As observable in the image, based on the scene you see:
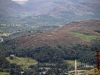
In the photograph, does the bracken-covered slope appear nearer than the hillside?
No

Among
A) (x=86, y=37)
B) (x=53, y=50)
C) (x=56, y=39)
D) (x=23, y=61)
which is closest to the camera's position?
(x=23, y=61)

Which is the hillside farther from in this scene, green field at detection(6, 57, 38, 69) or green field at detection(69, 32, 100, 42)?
green field at detection(6, 57, 38, 69)

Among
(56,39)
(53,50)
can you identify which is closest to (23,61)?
(53,50)

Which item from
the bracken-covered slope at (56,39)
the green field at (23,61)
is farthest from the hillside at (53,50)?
the green field at (23,61)

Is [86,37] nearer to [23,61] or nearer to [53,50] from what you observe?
[53,50]

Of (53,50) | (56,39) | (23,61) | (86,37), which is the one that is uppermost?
(86,37)

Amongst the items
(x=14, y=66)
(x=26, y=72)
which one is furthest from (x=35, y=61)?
(x=26, y=72)

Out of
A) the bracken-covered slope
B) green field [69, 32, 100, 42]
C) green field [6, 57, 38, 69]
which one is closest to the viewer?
green field [6, 57, 38, 69]

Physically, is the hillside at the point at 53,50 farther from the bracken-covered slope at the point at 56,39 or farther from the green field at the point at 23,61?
the green field at the point at 23,61

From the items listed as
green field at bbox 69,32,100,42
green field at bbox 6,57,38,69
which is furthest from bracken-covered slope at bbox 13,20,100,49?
green field at bbox 6,57,38,69

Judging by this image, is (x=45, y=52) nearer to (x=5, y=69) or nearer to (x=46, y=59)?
(x=46, y=59)

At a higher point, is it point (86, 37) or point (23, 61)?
point (86, 37)
